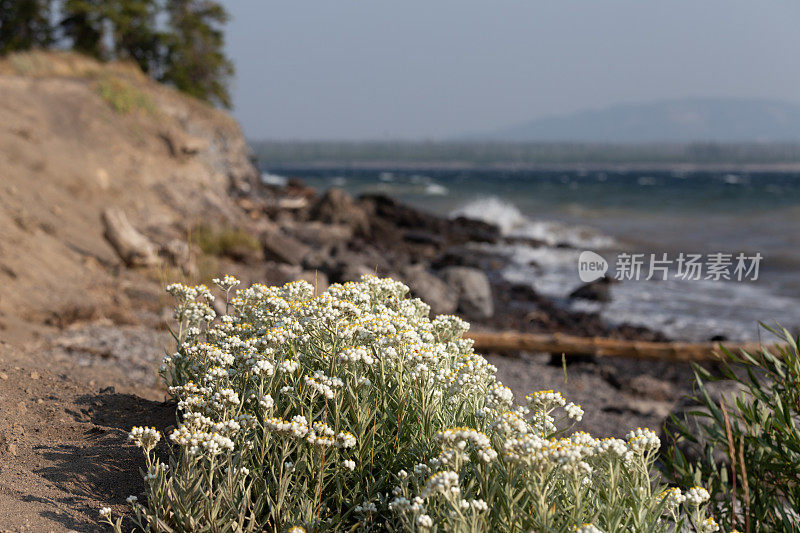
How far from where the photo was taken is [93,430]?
433cm

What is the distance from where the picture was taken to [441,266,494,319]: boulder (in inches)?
562

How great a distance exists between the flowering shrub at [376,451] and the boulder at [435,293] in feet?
28.7

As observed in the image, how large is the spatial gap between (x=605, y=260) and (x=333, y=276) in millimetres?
13036

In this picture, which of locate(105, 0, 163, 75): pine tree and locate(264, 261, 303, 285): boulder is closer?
locate(264, 261, 303, 285): boulder

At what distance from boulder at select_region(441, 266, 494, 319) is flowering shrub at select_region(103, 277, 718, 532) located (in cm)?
1026

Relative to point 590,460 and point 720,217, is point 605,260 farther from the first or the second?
point 590,460

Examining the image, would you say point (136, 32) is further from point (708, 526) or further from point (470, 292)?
point (708, 526)

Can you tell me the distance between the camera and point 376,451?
3496mm

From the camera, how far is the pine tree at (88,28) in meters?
29.8

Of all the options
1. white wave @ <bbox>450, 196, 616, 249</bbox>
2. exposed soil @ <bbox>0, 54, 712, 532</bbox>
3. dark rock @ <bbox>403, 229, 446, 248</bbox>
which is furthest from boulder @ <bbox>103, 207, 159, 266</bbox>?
white wave @ <bbox>450, 196, 616, 249</bbox>

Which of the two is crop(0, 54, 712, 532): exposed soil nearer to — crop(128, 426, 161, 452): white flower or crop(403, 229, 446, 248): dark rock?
crop(403, 229, 446, 248): dark rock


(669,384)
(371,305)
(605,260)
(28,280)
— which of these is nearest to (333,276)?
(28,280)

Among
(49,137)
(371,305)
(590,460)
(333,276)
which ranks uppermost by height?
(49,137)

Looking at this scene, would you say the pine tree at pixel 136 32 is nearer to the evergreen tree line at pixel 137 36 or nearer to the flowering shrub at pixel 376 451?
the evergreen tree line at pixel 137 36
